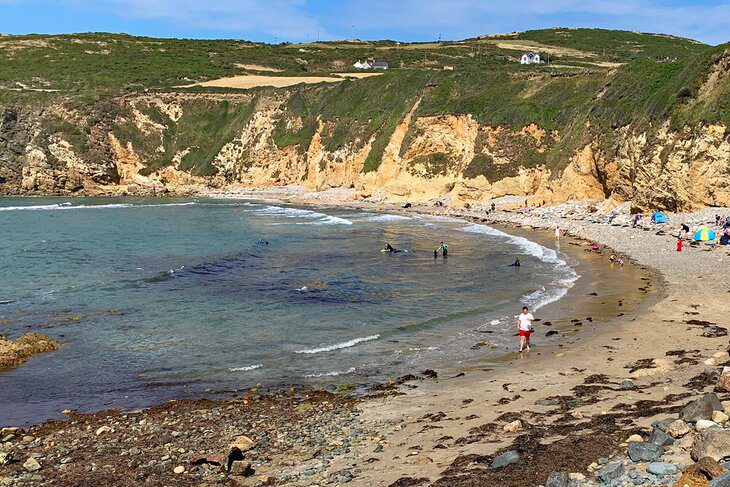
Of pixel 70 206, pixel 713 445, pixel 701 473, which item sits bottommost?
pixel 70 206

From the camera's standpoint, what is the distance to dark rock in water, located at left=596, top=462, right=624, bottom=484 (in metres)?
8.27

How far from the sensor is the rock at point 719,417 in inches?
373

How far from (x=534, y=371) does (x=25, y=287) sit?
24570 mm

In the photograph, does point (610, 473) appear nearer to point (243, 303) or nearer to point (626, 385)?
point (626, 385)

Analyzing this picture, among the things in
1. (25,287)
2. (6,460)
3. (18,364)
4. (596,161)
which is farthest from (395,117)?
(6,460)

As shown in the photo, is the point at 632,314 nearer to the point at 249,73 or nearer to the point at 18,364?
the point at 18,364

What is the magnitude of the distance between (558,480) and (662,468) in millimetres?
1303

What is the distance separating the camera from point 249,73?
5064 inches

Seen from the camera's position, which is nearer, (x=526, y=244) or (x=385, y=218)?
(x=526, y=244)

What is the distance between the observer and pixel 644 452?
28.6 feet

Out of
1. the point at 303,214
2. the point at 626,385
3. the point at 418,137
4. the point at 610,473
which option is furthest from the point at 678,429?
the point at 418,137

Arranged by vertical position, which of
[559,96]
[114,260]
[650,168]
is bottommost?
[114,260]

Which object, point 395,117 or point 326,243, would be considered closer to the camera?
point 326,243

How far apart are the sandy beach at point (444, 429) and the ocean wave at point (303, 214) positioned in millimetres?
38501
